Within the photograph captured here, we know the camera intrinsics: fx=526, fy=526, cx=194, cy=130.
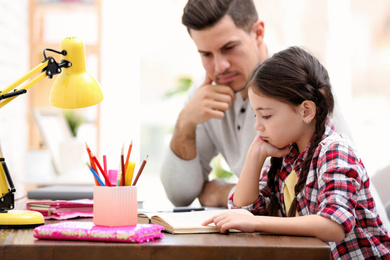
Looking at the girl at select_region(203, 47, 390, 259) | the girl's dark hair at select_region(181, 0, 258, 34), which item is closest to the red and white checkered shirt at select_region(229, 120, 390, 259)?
the girl at select_region(203, 47, 390, 259)

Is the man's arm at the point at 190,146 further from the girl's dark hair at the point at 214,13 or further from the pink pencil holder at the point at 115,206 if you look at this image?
the pink pencil holder at the point at 115,206

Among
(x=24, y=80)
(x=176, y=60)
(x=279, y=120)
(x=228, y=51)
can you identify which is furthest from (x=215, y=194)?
(x=176, y=60)

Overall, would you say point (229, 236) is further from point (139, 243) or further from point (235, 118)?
point (235, 118)

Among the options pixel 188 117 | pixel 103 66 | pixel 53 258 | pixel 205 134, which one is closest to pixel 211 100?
pixel 188 117

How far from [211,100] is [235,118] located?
0.18 metres

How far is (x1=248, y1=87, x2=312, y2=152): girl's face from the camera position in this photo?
48.0 inches

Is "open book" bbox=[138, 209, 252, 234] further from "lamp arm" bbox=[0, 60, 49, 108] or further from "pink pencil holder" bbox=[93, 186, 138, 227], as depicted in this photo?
"lamp arm" bbox=[0, 60, 49, 108]

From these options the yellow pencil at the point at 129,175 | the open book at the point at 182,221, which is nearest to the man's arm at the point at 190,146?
the open book at the point at 182,221

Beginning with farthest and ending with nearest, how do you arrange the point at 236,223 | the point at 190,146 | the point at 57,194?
the point at 190,146
the point at 57,194
the point at 236,223

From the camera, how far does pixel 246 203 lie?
1340 mm

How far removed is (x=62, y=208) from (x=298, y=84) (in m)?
0.66

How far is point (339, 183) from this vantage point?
1.06 meters

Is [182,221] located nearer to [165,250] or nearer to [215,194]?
[165,250]

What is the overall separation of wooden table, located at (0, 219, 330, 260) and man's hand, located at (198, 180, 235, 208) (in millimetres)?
932
